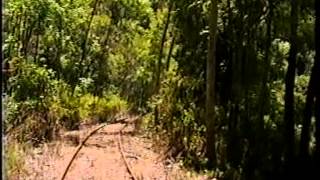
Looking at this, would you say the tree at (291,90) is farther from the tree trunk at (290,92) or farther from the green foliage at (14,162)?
the green foliage at (14,162)

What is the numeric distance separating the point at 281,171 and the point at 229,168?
148 centimetres

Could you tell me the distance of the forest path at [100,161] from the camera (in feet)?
46.9

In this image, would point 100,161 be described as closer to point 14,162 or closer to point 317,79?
point 14,162

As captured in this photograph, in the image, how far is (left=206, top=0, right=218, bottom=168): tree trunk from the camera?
1468cm

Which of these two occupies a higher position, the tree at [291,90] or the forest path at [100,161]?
the tree at [291,90]

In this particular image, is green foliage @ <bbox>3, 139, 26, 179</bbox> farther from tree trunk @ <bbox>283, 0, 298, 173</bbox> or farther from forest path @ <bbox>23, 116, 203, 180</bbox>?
tree trunk @ <bbox>283, 0, 298, 173</bbox>

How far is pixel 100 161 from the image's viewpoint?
16766 mm

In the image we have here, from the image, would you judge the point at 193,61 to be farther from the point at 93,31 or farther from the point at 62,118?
the point at 93,31

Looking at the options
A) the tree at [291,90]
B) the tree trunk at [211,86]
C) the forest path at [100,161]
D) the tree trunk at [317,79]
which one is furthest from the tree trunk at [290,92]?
the forest path at [100,161]

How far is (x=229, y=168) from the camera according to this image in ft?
49.3

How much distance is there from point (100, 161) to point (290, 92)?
5.67m

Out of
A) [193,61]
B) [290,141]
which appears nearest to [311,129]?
[290,141]

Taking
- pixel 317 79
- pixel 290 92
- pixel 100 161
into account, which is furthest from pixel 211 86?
pixel 100 161

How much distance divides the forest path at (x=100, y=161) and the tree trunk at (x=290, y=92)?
244 cm
